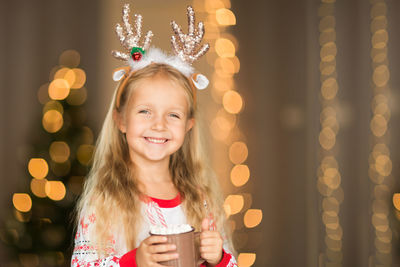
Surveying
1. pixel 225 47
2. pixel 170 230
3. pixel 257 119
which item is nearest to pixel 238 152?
pixel 257 119

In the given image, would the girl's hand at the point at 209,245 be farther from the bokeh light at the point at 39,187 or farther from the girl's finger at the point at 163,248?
the bokeh light at the point at 39,187

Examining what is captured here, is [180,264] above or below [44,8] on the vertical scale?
below

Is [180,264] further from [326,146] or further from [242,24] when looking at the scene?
[242,24]

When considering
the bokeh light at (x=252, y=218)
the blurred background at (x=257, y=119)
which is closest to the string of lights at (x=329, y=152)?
the blurred background at (x=257, y=119)

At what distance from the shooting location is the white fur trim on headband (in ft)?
4.03

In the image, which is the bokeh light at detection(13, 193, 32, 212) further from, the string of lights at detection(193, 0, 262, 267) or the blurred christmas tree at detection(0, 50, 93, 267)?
the string of lights at detection(193, 0, 262, 267)

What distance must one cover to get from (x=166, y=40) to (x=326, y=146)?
156 cm

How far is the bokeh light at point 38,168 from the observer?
256 centimetres

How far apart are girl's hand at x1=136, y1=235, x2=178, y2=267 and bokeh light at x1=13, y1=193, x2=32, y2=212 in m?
1.89

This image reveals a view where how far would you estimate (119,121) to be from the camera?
4.09 ft

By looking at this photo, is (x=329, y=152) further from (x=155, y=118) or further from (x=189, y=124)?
(x=155, y=118)

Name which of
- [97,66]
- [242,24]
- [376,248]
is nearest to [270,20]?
[242,24]

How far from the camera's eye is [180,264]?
0.89m

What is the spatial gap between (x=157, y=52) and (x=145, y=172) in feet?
1.12
